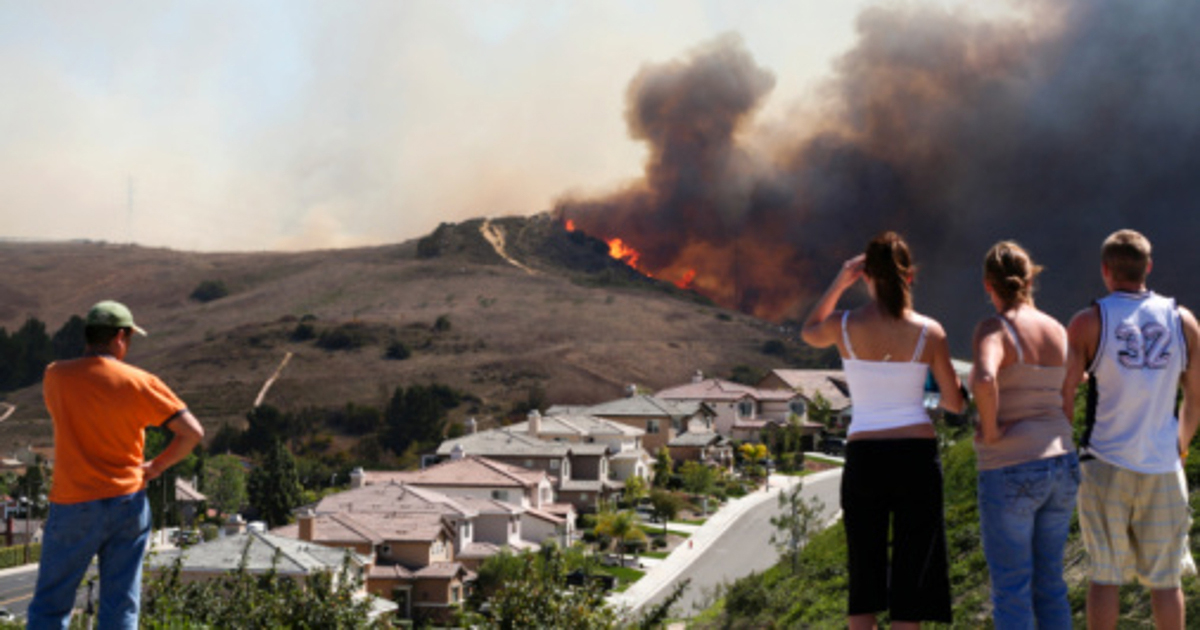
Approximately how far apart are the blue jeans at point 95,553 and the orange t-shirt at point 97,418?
87 millimetres

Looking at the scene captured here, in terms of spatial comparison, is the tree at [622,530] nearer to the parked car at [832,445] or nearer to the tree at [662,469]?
the tree at [662,469]

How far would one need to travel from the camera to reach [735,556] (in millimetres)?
48188

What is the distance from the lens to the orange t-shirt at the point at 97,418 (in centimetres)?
634

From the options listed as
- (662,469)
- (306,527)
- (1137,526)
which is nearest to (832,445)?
(662,469)

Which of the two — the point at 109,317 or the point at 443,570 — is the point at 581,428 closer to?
the point at 443,570

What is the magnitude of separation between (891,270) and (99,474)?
427 cm

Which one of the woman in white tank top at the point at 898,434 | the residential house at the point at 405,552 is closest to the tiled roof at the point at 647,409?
the residential house at the point at 405,552

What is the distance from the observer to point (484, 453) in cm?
6925

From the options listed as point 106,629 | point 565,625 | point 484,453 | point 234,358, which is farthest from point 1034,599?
point 234,358

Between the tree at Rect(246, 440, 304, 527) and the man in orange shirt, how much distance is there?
63.9m

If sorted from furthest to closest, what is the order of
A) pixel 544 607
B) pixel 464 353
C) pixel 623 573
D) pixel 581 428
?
pixel 464 353, pixel 581 428, pixel 623 573, pixel 544 607

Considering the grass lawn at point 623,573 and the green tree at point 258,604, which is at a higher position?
the green tree at point 258,604

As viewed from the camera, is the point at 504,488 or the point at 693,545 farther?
the point at 504,488

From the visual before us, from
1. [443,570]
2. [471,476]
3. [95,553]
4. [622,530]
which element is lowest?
[443,570]
